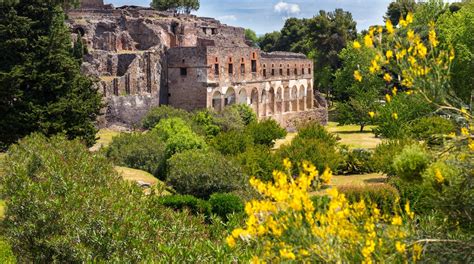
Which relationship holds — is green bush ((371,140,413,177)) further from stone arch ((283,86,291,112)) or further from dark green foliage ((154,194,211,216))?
stone arch ((283,86,291,112))

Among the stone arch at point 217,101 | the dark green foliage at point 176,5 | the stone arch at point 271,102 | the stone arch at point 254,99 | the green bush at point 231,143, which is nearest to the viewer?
the green bush at point 231,143

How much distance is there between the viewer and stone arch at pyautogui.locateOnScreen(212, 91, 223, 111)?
45.1 meters

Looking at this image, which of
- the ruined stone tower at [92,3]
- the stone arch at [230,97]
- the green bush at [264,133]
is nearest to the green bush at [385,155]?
the green bush at [264,133]

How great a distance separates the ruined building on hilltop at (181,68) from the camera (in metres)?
43.7

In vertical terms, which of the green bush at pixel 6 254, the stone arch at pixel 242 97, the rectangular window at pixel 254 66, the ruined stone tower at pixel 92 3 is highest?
the ruined stone tower at pixel 92 3

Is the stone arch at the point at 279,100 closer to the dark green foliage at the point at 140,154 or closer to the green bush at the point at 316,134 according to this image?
the green bush at the point at 316,134

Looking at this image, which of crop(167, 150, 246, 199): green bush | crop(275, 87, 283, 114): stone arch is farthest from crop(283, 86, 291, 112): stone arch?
crop(167, 150, 246, 199): green bush

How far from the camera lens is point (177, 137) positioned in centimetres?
2859

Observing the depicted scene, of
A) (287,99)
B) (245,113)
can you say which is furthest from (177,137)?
(287,99)

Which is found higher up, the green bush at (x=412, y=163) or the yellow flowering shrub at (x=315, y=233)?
the green bush at (x=412, y=163)

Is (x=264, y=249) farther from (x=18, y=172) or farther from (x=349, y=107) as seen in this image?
(x=349, y=107)

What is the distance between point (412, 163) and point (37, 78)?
22.1 metres

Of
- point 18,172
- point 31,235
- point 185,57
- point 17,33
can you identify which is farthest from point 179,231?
point 185,57

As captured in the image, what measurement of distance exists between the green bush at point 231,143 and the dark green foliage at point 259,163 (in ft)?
9.51
